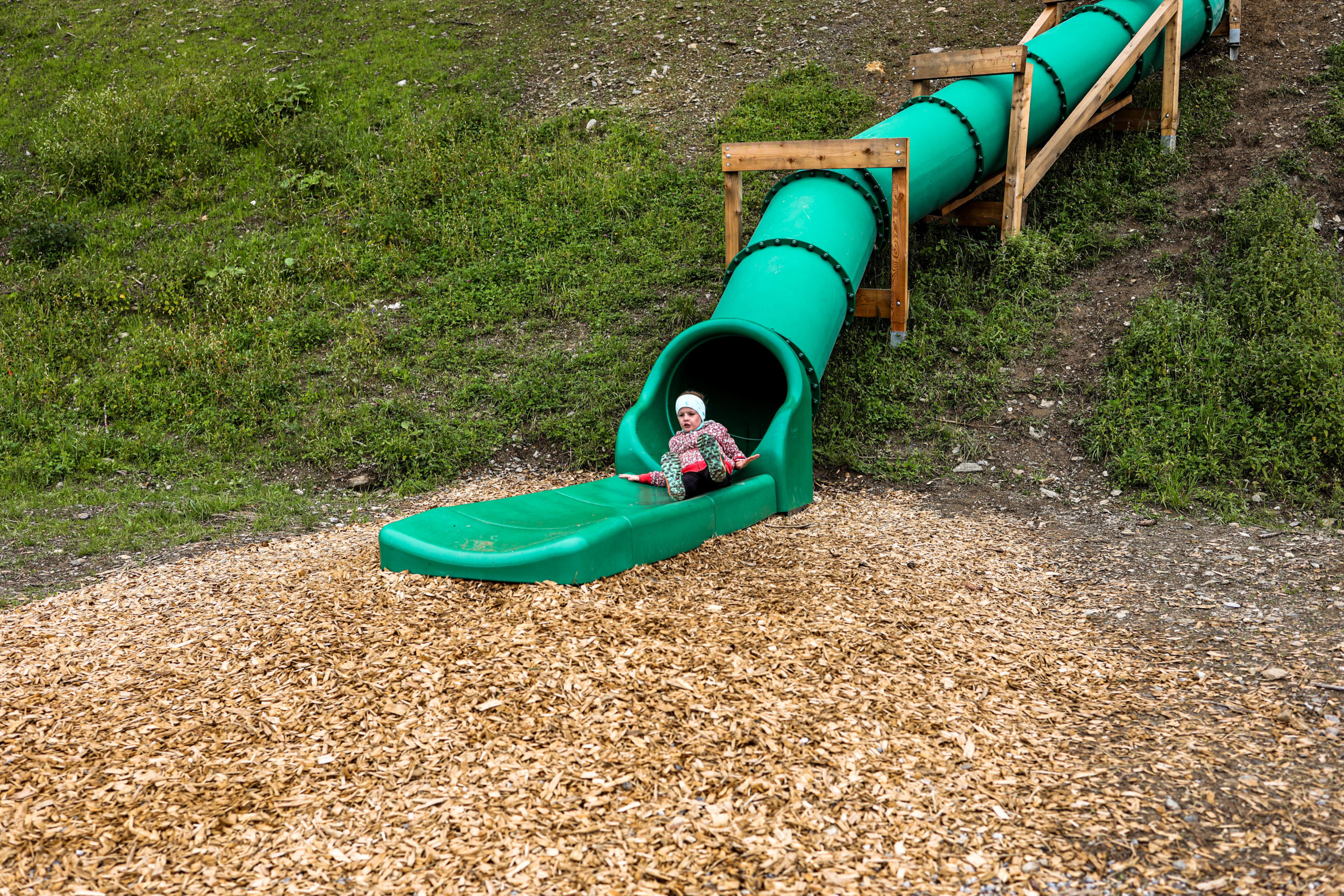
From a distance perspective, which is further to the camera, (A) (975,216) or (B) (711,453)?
(A) (975,216)

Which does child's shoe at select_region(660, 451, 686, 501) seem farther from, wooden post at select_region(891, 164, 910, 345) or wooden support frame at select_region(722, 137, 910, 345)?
wooden post at select_region(891, 164, 910, 345)

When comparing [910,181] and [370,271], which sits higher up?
[910,181]

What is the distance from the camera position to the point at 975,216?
9062 mm

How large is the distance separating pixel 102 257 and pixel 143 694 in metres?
7.97

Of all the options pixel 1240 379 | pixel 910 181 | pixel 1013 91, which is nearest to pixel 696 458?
pixel 910 181

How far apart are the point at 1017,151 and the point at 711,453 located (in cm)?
445

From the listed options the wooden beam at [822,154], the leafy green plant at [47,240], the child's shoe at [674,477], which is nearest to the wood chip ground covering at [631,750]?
the child's shoe at [674,477]

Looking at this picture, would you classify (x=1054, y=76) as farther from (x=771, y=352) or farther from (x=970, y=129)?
(x=771, y=352)

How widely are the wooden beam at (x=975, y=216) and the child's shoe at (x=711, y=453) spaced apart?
426 centimetres

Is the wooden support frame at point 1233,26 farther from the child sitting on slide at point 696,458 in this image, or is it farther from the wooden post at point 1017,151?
the child sitting on slide at point 696,458

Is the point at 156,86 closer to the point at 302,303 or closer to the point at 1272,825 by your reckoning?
the point at 302,303

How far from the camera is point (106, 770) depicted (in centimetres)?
345

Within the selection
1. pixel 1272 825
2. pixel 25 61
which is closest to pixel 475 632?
pixel 1272 825

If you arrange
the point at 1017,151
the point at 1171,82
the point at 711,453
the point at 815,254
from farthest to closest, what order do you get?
1. the point at 1171,82
2. the point at 1017,151
3. the point at 815,254
4. the point at 711,453
